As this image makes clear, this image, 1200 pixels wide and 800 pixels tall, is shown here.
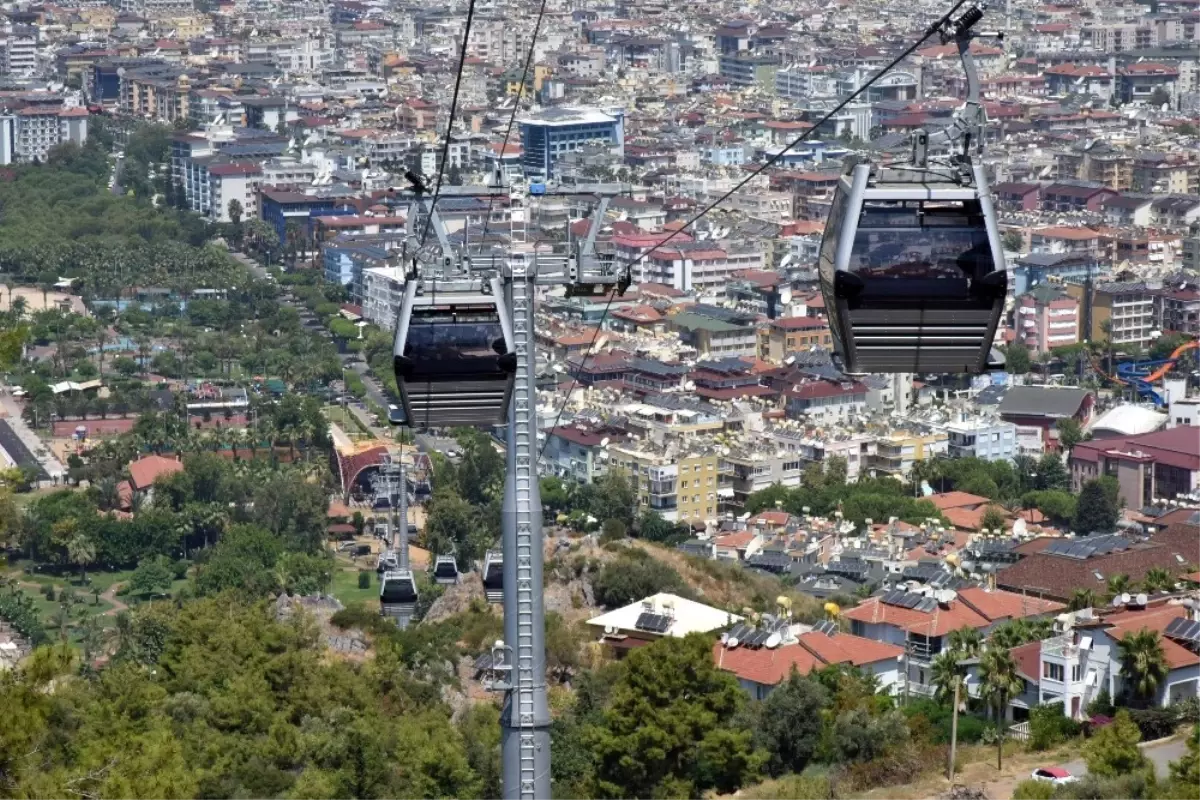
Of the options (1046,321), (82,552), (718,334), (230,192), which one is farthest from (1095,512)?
(230,192)

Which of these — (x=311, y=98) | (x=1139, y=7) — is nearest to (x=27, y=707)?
(x=311, y=98)

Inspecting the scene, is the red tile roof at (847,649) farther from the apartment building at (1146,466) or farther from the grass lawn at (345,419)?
the grass lawn at (345,419)

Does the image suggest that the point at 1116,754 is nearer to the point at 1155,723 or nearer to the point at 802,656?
the point at 1155,723

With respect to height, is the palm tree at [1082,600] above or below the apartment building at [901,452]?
above

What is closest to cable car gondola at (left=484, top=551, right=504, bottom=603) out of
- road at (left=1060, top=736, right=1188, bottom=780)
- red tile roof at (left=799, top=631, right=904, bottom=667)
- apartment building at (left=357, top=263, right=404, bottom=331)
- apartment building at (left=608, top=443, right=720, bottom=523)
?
red tile roof at (left=799, top=631, right=904, bottom=667)

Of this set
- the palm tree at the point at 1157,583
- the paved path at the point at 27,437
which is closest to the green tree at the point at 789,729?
the palm tree at the point at 1157,583
